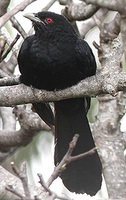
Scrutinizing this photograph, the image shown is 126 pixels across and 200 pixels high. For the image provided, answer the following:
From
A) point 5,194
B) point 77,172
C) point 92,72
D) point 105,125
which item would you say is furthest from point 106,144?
point 5,194

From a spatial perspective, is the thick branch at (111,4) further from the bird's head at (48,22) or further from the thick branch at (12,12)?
the bird's head at (48,22)

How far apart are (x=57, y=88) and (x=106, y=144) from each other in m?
1.33

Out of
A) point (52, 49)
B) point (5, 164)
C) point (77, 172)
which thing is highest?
point (52, 49)

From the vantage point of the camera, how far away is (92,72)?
483cm

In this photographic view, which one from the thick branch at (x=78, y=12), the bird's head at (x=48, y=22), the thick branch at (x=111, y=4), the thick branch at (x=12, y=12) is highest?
the thick branch at (x=12, y=12)

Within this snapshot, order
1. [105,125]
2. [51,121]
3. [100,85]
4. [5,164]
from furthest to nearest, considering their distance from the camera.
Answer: [5,164]
[105,125]
[51,121]
[100,85]

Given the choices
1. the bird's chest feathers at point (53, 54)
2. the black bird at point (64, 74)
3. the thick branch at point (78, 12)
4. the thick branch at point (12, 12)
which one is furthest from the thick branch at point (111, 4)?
the thick branch at point (78, 12)

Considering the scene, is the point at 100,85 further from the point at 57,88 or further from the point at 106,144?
the point at 106,144

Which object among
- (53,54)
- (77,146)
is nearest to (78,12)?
(53,54)

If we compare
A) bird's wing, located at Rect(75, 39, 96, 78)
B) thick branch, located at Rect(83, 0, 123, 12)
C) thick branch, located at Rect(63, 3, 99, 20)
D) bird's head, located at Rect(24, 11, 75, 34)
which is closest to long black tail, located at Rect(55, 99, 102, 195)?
bird's wing, located at Rect(75, 39, 96, 78)

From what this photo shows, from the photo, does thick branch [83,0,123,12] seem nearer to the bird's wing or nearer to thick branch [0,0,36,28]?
thick branch [0,0,36,28]

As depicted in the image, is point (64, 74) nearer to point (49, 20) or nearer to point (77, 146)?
point (49, 20)

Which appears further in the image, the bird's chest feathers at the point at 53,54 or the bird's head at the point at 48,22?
the bird's head at the point at 48,22

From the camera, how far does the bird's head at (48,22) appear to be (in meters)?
5.15
